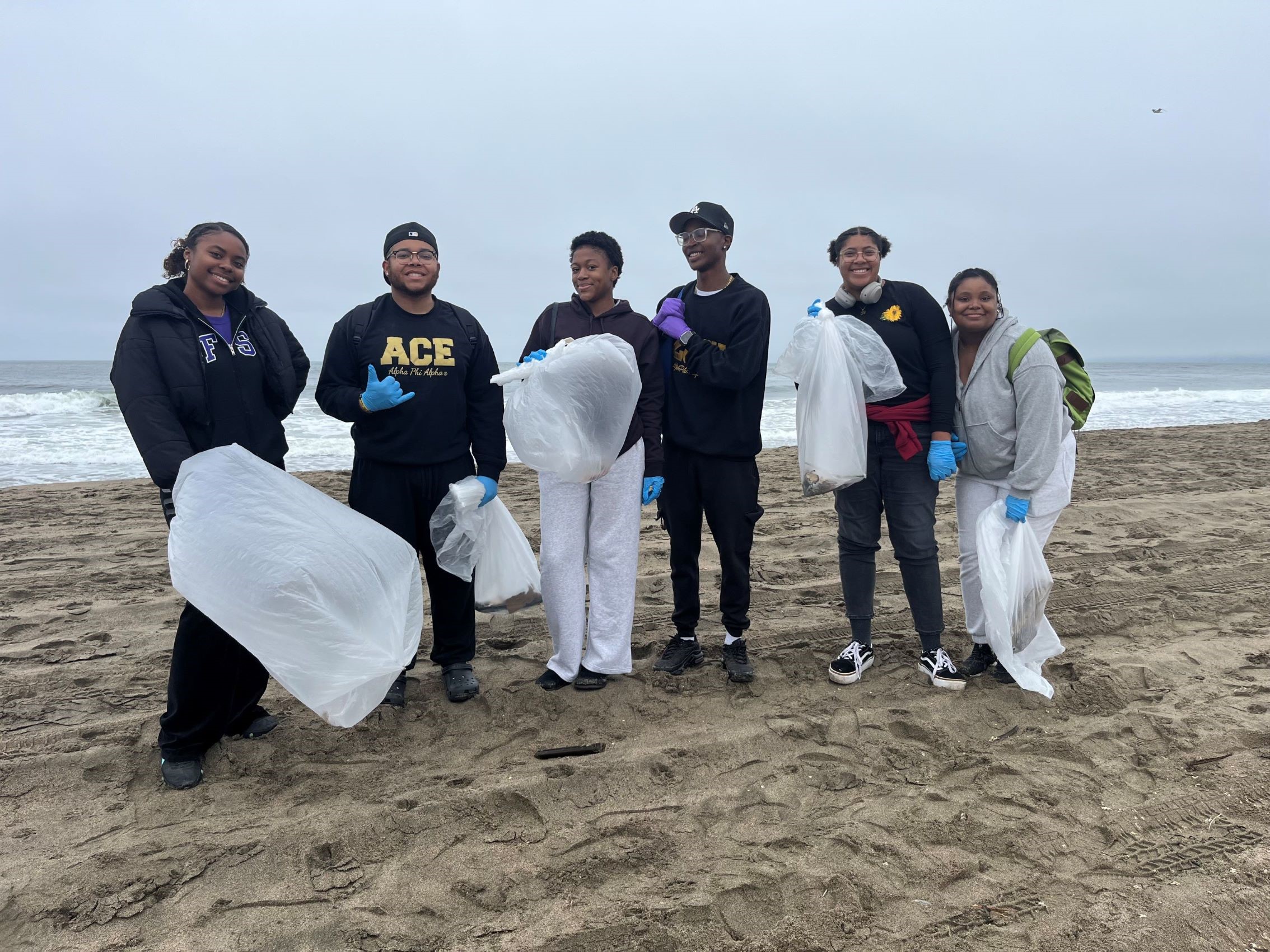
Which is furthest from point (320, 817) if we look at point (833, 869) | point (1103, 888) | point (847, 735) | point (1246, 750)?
point (1246, 750)

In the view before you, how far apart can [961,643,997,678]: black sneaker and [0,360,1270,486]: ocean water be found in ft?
25.5

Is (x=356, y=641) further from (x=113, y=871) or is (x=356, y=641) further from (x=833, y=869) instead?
(x=833, y=869)

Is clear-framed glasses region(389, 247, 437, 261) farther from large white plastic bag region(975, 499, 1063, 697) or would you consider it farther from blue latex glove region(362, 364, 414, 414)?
large white plastic bag region(975, 499, 1063, 697)

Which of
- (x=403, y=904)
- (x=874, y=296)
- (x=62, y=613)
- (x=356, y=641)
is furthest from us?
(x=62, y=613)

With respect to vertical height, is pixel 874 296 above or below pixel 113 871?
above

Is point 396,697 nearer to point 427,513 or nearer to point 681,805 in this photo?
point 427,513

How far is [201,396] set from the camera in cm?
236

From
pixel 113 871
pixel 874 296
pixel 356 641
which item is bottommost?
pixel 113 871

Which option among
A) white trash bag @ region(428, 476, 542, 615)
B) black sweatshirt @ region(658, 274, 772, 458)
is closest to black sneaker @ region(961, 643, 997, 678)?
black sweatshirt @ region(658, 274, 772, 458)

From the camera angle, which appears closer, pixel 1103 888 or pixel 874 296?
pixel 1103 888

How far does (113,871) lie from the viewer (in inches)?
75.8

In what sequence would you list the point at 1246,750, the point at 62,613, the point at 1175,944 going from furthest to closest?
the point at 62,613
the point at 1246,750
the point at 1175,944

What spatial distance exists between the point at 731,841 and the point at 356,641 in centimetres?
114

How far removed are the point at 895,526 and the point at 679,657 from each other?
97cm
